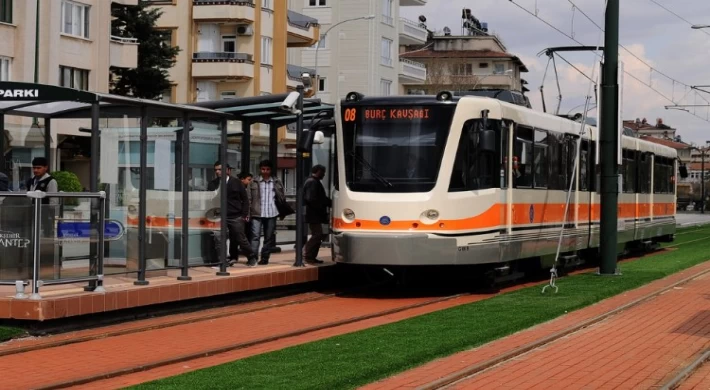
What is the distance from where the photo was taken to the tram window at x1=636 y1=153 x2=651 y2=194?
1266 inches

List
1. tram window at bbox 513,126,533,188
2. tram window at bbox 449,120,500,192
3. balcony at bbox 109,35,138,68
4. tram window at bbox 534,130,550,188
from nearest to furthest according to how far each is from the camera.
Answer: tram window at bbox 449,120,500,192
tram window at bbox 513,126,533,188
tram window at bbox 534,130,550,188
balcony at bbox 109,35,138,68

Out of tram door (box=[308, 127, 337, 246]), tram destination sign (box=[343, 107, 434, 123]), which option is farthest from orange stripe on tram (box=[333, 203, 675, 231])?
tram door (box=[308, 127, 337, 246])

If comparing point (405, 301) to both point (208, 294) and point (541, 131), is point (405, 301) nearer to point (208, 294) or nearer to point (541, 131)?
point (208, 294)

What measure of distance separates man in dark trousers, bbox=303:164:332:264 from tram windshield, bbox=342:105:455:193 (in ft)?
5.87

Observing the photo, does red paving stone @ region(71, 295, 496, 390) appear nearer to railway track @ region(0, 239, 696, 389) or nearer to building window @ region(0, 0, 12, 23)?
railway track @ region(0, 239, 696, 389)

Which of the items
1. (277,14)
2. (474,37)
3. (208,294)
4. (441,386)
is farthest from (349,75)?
(441,386)

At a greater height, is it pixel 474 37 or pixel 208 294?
pixel 474 37

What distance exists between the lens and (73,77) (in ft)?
165

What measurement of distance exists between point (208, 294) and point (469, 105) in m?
5.27

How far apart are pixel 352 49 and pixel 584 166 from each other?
54963 millimetres

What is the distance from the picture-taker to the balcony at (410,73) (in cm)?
8450

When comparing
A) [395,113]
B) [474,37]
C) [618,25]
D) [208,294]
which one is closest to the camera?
[208,294]

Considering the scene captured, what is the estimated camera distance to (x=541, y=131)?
75.0ft

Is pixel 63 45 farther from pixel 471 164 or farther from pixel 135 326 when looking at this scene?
pixel 135 326
